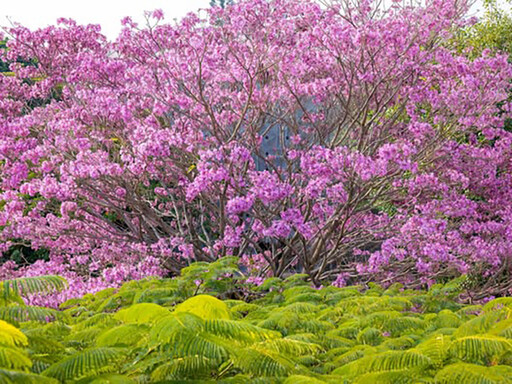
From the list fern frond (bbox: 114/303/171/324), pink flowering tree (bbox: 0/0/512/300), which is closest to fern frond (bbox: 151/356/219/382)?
fern frond (bbox: 114/303/171/324)

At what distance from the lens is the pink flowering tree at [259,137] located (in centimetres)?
935

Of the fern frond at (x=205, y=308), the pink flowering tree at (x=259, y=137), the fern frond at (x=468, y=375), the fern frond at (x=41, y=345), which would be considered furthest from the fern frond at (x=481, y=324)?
the pink flowering tree at (x=259, y=137)

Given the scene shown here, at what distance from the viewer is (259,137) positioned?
435 inches

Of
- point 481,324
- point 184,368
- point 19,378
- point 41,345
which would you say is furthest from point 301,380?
point 481,324

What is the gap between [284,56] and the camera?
9.87 meters

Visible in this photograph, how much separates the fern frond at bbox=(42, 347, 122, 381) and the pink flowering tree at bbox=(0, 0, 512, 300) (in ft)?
19.6

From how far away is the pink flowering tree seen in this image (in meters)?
9.35

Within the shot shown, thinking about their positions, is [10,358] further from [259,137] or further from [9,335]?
[259,137]

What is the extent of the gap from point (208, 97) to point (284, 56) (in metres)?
1.41

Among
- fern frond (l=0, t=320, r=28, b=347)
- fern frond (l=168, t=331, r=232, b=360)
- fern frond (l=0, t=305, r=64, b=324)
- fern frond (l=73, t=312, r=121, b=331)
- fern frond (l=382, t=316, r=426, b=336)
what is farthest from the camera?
fern frond (l=382, t=316, r=426, b=336)

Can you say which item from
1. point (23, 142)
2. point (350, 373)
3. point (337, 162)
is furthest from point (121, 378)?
point (23, 142)

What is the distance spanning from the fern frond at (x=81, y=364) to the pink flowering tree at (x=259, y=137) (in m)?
5.98

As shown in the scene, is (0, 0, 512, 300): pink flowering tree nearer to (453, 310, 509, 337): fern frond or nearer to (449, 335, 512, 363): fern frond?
(453, 310, 509, 337): fern frond

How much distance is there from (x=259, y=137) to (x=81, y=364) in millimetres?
8560
